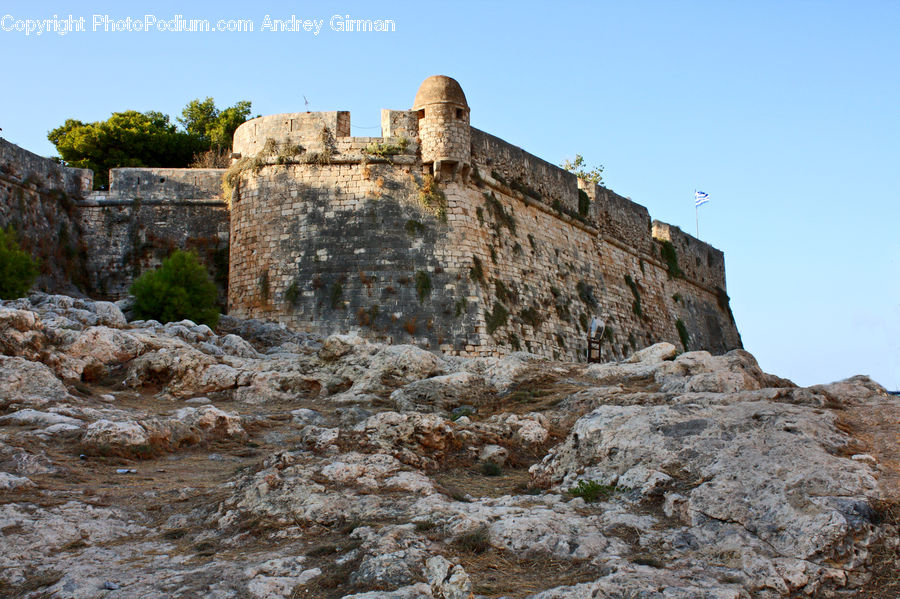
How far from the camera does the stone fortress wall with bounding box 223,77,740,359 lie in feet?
51.3

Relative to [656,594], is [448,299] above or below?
above

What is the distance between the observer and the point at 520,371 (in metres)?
9.34

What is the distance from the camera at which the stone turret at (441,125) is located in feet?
54.0

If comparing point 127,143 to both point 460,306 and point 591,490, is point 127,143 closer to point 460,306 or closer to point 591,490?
point 460,306

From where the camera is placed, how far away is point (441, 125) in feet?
54.1

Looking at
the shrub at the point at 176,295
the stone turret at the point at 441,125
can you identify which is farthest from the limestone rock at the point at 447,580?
the stone turret at the point at 441,125

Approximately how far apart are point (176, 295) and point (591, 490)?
10.8 meters

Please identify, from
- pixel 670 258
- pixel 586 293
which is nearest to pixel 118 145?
pixel 586 293

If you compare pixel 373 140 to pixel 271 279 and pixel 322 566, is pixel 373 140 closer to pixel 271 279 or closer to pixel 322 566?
pixel 271 279

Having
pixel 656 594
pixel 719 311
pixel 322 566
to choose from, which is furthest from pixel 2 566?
pixel 719 311

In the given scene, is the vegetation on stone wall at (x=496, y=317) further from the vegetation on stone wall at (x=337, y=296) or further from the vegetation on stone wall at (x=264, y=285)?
the vegetation on stone wall at (x=264, y=285)

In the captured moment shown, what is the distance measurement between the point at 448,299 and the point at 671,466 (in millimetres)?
10781

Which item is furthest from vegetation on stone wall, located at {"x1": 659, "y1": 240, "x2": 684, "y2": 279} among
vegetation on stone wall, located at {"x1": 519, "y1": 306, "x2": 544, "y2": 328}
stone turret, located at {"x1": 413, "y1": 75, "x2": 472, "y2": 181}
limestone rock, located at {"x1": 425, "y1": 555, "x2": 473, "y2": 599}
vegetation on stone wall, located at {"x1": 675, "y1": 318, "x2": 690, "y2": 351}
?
limestone rock, located at {"x1": 425, "y1": 555, "x2": 473, "y2": 599}

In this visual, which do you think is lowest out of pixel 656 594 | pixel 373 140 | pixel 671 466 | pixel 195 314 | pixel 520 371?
pixel 656 594
